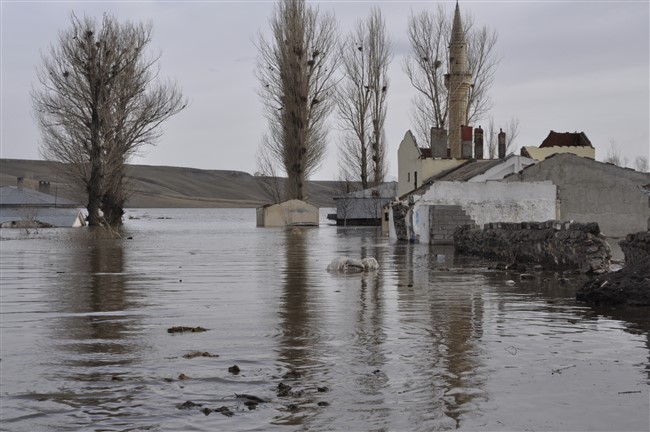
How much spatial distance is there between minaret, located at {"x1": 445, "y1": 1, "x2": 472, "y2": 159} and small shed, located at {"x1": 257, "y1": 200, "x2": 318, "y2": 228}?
10373mm

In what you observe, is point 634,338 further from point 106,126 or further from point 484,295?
point 106,126

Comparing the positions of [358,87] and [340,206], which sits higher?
[358,87]

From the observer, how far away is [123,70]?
53.9 metres

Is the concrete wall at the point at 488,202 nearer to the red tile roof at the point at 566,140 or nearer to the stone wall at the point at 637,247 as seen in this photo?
the stone wall at the point at 637,247

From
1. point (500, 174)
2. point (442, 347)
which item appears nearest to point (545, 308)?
point (442, 347)

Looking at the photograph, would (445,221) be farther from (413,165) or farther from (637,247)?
(637,247)

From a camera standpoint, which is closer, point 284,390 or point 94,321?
point 284,390

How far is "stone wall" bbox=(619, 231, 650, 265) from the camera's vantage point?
1220cm

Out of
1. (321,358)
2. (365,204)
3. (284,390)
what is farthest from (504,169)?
(284,390)

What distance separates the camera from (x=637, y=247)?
40.8 ft

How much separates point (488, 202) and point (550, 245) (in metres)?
13.6

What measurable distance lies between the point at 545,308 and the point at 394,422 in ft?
20.8

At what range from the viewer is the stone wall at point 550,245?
1764 centimetres

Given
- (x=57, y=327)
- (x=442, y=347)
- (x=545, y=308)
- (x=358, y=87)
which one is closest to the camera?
(x=442, y=347)
